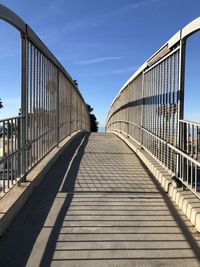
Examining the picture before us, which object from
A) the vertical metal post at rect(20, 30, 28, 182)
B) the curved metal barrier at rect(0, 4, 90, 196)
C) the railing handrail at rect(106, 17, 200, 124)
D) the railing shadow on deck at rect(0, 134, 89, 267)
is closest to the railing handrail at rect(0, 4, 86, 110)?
the curved metal barrier at rect(0, 4, 90, 196)

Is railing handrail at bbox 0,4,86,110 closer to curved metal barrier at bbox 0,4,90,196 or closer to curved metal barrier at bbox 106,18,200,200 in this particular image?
curved metal barrier at bbox 0,4,90,196

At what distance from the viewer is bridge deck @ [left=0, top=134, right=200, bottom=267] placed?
12.7 feet

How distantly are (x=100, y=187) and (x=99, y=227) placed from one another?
2053 millimetres

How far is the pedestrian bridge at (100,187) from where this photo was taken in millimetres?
4074

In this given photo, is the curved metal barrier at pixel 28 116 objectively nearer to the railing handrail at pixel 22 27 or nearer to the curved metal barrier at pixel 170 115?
the railing handrail at pixel 22 27

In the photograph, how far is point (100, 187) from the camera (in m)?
6.77

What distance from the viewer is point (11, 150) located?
5.32 meters

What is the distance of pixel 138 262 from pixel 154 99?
5.20 meters

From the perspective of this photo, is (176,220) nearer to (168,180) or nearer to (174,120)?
(168,180)

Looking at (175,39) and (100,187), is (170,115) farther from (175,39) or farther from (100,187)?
(100,187)

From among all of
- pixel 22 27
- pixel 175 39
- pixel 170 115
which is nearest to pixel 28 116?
pixel 22 27

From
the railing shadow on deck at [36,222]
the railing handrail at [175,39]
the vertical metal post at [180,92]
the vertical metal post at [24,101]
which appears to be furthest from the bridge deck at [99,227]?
the railing handrail at [175,39]

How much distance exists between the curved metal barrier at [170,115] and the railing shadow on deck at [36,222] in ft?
5.68

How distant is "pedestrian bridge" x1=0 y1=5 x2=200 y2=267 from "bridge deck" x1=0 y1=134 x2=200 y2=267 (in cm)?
1
